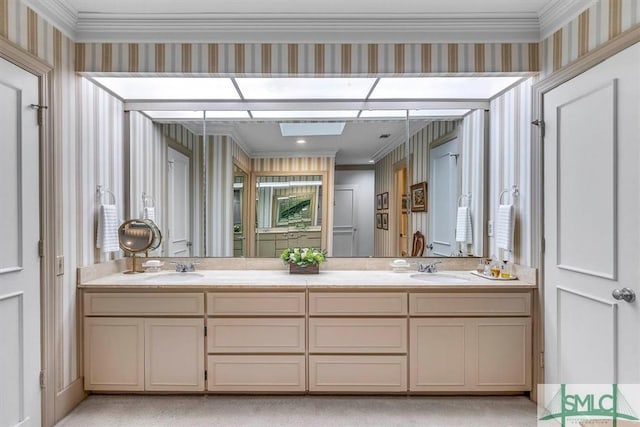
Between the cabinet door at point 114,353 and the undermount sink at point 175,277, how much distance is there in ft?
1.15

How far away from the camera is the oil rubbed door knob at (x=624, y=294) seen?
1662 mm

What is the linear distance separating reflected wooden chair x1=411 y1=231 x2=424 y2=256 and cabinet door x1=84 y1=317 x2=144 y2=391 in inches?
81.7

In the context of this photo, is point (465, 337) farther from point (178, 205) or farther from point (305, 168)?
point (178, 205)

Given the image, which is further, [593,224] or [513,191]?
[513,191]

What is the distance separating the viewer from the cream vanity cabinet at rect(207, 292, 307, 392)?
7.84 feet

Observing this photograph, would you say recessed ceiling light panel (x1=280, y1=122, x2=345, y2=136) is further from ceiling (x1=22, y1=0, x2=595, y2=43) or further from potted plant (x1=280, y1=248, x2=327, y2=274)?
potted plant (x1=280, y1=248, x2=327, y2=274)

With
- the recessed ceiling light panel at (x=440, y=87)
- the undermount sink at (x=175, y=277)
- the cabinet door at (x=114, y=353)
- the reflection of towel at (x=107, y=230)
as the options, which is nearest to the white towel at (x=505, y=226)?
the recessed ceiling light panel at (x=440, y=87)

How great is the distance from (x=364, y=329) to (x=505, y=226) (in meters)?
1.23

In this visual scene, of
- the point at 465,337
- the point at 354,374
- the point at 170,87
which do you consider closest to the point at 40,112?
the point at 170,87

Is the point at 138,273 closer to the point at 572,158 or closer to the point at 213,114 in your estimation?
the point at 213,114

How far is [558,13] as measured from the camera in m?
2.19

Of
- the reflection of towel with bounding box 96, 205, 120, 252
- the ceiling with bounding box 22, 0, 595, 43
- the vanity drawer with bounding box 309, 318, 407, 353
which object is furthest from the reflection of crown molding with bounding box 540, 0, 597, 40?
the reflection of towel with bounding box 96, 205, 120, 252

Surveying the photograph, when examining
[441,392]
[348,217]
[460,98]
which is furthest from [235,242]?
[460,98]

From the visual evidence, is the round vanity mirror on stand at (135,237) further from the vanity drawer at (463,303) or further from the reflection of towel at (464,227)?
the reflection of towel at (464,227)
